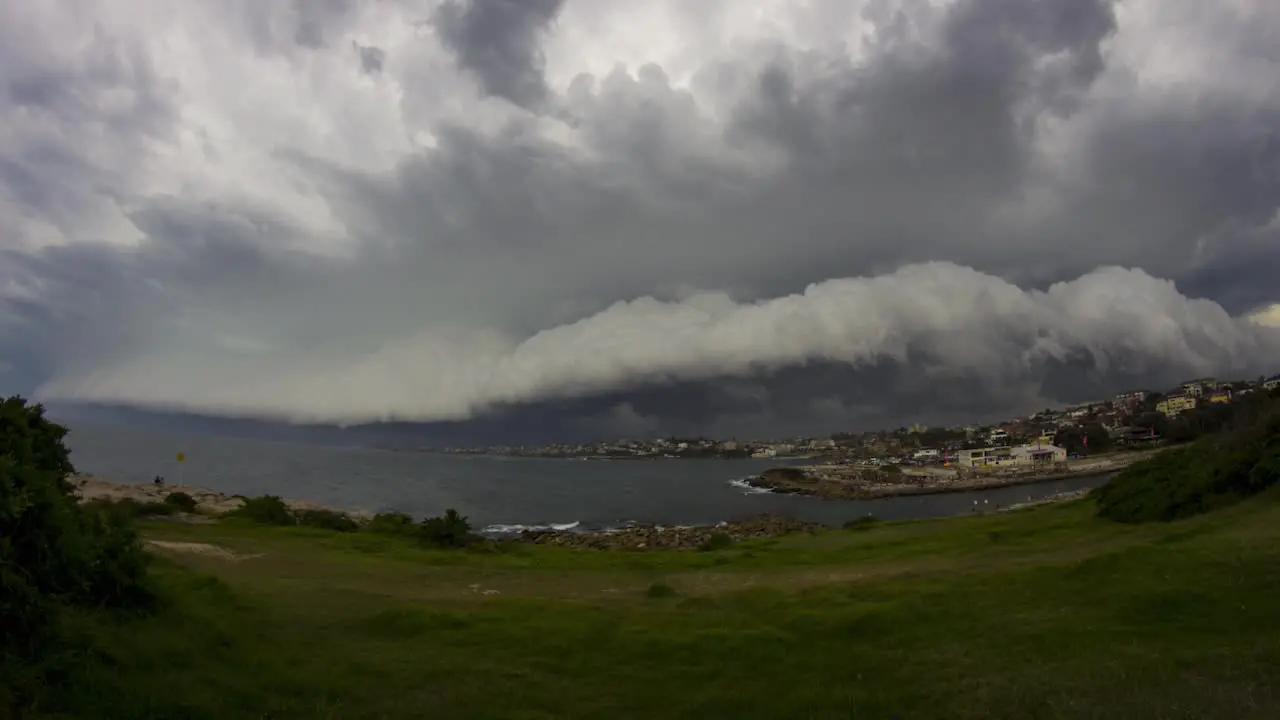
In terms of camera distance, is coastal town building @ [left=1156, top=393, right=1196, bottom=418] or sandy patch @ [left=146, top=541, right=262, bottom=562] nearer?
sandy patch @ [left=146, top=541, right=262, bottom=562]

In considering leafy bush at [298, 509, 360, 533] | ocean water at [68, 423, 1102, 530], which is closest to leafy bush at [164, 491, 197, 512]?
leafy bush at [298, 509, 360, 533]

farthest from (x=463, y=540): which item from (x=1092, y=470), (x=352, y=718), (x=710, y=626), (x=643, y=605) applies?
(x=1092, y=470)

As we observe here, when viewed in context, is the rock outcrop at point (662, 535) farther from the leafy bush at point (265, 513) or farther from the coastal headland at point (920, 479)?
the coastal headland at point (920, 479)

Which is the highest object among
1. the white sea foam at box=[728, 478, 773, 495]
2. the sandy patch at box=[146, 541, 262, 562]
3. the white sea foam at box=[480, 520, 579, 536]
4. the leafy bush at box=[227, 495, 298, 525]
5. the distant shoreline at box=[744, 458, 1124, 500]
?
the sandy patch at box=[146, 541, 262, 562]

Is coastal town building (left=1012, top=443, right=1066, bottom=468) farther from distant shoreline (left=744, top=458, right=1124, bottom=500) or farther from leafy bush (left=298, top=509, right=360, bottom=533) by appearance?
leafy bush (left=298, top=509, right=360, bottom=533)

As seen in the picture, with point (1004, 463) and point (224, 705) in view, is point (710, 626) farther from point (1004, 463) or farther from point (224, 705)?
point (1004, 463)

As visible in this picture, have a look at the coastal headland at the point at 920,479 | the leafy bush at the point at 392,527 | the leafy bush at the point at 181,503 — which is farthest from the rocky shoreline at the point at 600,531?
the coastal headland at the point at 920,479

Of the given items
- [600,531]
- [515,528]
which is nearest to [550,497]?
[515,528]
